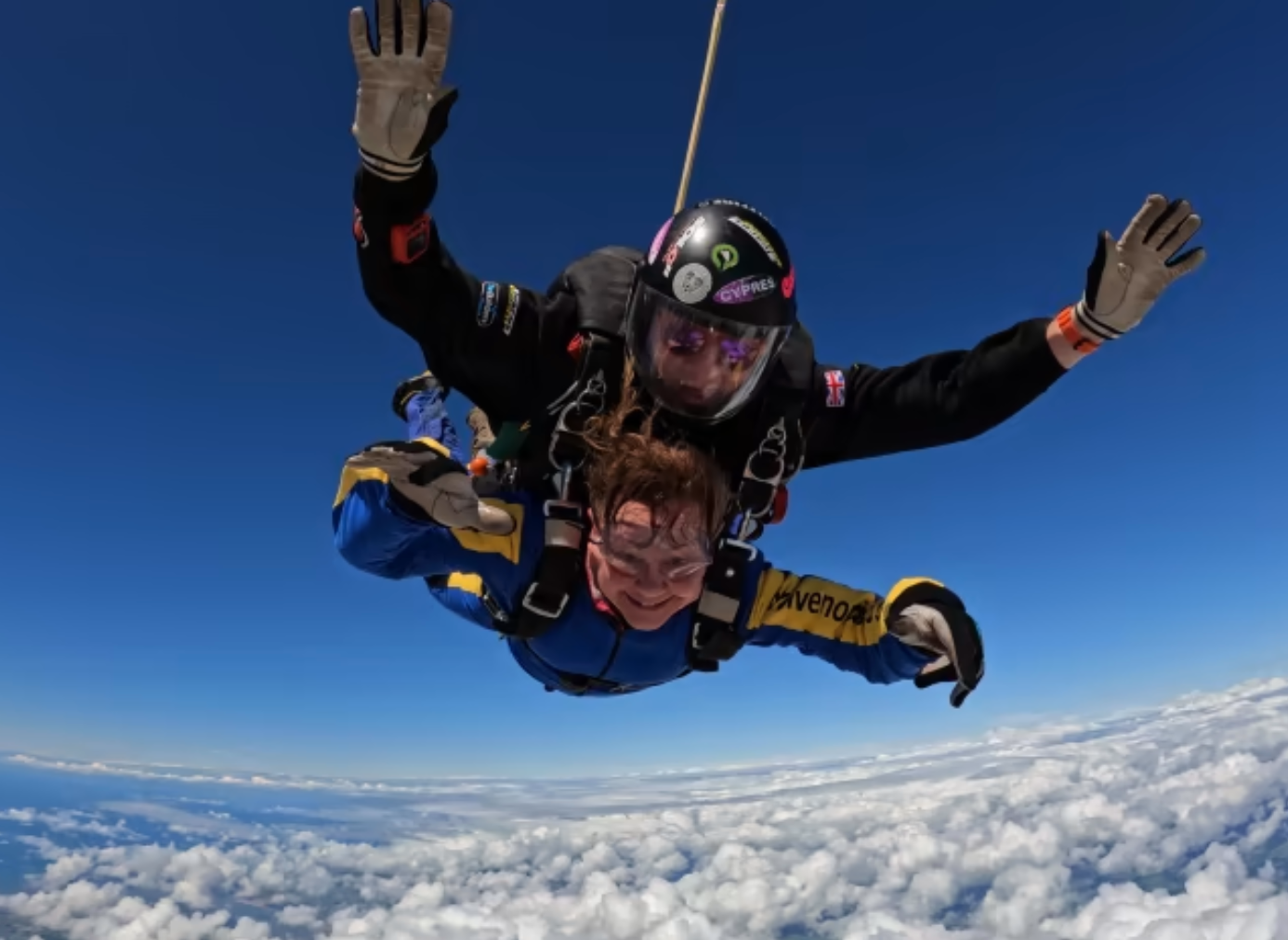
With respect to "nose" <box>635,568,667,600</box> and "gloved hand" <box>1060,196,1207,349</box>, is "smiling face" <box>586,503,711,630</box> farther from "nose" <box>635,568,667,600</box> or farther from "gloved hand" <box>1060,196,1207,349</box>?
"gloved hand" <box>1060,196,1207,349</box>

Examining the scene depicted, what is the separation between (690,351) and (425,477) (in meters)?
0.78

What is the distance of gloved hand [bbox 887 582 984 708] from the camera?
75.9 inches

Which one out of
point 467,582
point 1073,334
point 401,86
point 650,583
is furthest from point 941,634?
point 401,86

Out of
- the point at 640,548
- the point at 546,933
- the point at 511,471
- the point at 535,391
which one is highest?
the point at 535,391

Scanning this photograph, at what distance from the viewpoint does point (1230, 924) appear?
137875 mm

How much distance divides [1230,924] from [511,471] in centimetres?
18452

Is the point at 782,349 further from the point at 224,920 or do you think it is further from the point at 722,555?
the point at 224,920

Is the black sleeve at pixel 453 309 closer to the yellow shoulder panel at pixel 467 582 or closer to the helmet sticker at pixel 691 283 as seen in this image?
the helmet sticker at pixel 691 283

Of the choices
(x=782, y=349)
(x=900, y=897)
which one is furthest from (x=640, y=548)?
(x=900, y=897)

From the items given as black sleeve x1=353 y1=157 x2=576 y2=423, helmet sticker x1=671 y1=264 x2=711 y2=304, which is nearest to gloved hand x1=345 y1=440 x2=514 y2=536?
black sleeve x1=353 y1=157 x2=576 y2=423

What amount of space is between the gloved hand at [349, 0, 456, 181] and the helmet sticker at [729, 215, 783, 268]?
2.70 ft

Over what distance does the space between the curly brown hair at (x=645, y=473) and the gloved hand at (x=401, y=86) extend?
760 millimetres

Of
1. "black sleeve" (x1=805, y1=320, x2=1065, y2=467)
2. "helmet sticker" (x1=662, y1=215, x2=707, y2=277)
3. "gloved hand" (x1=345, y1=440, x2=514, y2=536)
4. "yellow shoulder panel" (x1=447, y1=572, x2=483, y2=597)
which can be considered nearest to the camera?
"gloved hand" (x1=345, y1=440, x2=514, y2=536)

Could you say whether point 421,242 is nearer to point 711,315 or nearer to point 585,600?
point 711,315
